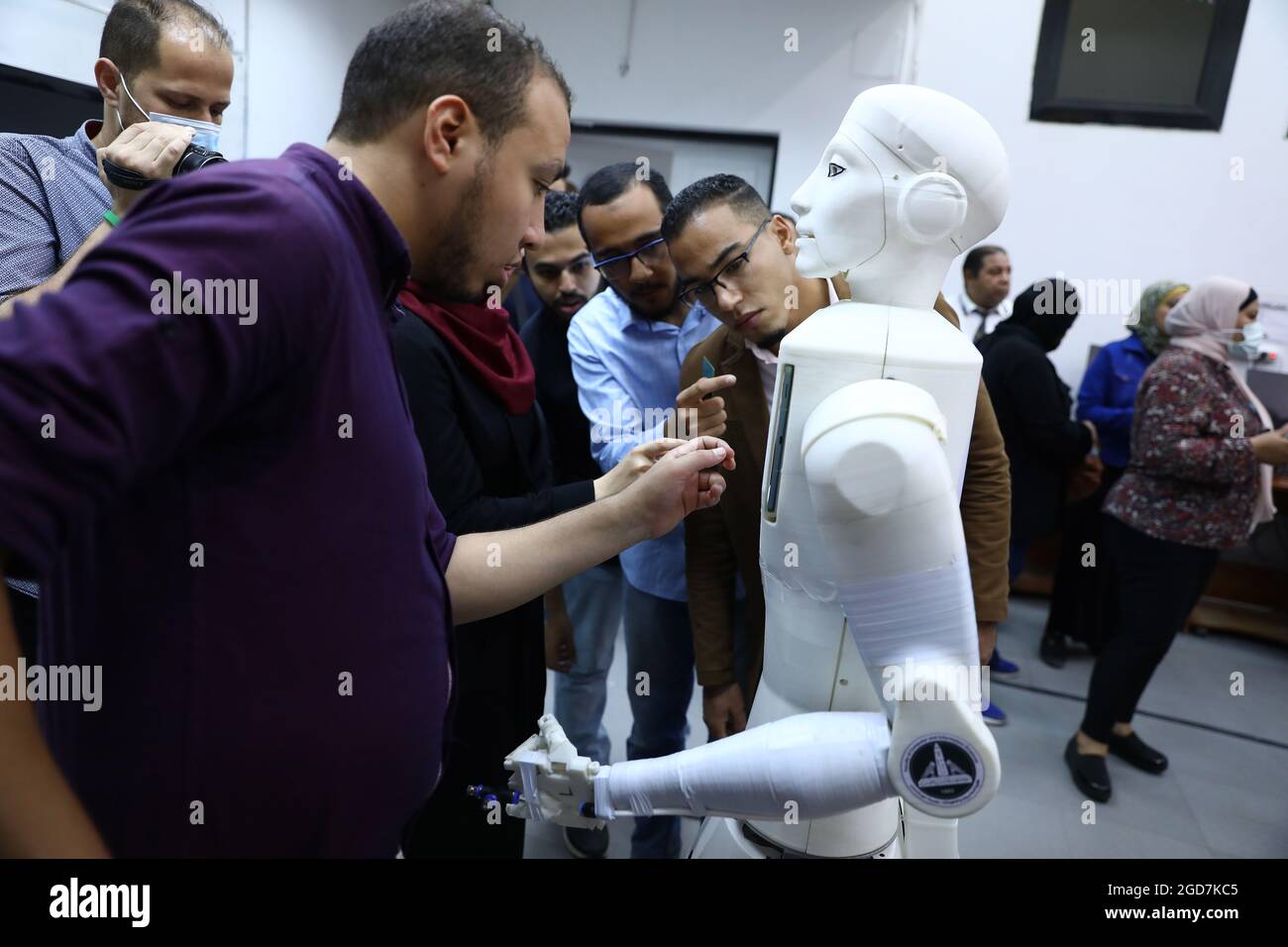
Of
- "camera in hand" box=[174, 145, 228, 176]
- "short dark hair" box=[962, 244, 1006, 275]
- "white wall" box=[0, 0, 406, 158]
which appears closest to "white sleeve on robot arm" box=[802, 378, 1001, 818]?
"camera in hand" box=[174, 145, 228, 176]

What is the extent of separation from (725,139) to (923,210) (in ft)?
12.7

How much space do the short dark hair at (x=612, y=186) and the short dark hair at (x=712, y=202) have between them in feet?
1.16

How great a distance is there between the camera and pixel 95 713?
67 centimetres

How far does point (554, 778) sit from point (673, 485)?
42 centimetres

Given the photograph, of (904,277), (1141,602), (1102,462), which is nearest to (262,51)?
(904,277)

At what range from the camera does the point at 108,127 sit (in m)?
1.22

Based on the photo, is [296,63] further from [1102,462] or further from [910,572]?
[1102,462]

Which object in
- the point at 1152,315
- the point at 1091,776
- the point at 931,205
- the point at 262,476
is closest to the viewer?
the point at 262,476

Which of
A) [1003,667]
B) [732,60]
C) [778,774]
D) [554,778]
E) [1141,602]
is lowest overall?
[1003,667]

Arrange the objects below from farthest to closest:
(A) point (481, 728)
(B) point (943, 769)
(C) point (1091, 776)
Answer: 1. (C) point (1091, 776)
2. (A) point (481, 728)
3. (B) point (943, 769)

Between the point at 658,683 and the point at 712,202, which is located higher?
the point at 712,202

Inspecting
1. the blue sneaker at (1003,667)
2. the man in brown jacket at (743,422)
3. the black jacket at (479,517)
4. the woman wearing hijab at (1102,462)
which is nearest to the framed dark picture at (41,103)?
the black jacket at (479,517)
